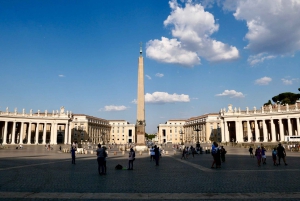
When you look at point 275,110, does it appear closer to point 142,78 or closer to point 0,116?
point 142,78

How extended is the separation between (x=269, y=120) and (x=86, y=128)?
7758 centimetres

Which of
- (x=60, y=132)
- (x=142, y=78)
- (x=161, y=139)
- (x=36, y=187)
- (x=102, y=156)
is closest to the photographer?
(x=36, y=187)

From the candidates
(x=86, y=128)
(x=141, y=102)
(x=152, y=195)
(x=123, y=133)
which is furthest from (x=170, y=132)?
(x=152, y=195)

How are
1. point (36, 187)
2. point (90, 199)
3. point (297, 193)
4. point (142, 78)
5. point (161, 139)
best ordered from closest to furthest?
point (90, 199) → point (297, 193) → point (36, 187) → point (142, 78) → point (161, 139)

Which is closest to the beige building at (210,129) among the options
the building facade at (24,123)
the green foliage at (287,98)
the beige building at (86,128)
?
the green foliage at (287,98)

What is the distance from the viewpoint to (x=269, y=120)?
88.4 m

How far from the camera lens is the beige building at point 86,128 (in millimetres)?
117262

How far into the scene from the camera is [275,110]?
277ft

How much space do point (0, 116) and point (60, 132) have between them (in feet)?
109

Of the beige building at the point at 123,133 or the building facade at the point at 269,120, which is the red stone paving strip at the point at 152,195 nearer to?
the building facade at the point at 269,120

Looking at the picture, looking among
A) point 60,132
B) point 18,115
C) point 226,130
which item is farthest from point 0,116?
point 226,130

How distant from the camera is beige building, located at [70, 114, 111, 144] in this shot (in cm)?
11726

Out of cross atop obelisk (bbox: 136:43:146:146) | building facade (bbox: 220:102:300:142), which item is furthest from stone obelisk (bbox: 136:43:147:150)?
building facade (bbox: 220:102:300:142)

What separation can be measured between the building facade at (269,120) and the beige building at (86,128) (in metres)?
53.8
